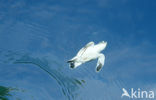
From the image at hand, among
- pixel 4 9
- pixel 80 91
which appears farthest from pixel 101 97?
pixel 4 9

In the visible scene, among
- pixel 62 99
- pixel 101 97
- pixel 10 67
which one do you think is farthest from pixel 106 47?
pixel 10 67

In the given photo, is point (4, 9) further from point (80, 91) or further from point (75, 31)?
point (80, 91)

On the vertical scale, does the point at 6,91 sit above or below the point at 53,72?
below

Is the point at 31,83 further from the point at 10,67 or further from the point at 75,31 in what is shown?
the point at 75,31

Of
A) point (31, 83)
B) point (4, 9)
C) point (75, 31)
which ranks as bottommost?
point (31, 83)

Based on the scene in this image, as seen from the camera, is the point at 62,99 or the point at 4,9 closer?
the point at 62,99

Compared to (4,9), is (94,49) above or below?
below
